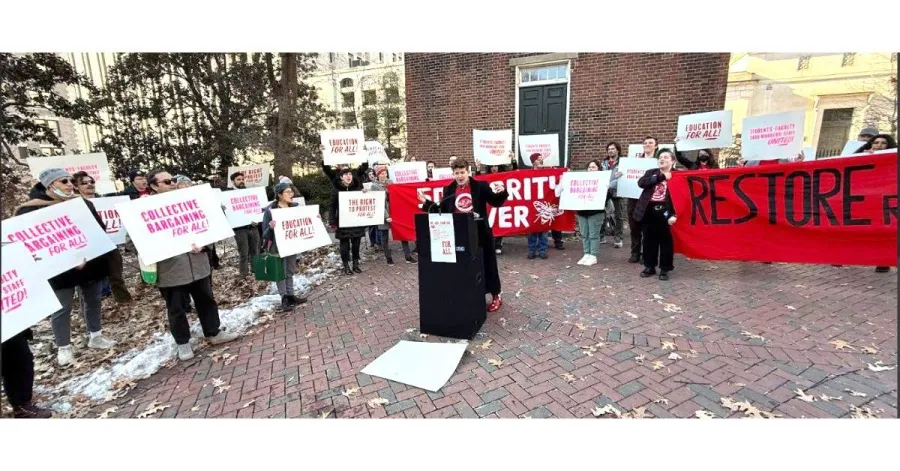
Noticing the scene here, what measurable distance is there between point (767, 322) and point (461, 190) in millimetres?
3606

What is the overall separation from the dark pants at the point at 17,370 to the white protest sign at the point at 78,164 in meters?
4.42

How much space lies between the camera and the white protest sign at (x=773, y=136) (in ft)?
18.6

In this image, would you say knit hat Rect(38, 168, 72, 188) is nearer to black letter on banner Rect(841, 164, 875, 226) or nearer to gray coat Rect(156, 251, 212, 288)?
gray coat Rect(156, 251, 212, 288)

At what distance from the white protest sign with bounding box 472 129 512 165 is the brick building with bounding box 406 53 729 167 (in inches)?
134

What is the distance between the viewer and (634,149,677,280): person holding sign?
5371 mm

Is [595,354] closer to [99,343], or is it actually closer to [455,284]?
[455,284]

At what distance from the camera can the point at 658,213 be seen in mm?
5434

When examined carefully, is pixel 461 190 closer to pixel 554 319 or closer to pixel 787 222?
pixel 554 319

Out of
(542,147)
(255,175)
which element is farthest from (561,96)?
(255,175)

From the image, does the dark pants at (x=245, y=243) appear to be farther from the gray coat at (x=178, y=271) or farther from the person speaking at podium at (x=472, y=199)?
the person speaking at podium at (x=472, y=199)

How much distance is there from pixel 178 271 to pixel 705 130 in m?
7.73

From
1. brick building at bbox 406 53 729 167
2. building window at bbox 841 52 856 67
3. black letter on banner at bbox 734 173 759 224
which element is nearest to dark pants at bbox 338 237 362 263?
black letter on banner at bbox 734 173 759 224

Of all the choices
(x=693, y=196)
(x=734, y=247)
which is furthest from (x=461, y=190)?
(x=734, y=247)

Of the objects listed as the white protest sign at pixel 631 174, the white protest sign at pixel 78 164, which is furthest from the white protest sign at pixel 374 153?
the white protest sign at pixel 631 174
